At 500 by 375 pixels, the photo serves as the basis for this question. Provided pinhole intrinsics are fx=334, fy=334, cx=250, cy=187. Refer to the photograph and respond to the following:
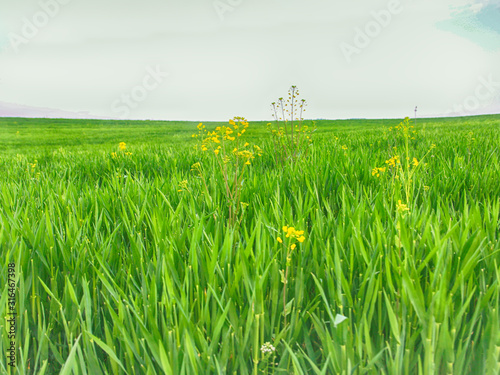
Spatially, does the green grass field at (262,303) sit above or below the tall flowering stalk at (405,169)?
below

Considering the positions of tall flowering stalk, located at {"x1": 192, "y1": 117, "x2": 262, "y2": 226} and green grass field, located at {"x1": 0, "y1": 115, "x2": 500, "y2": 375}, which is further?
tall flowering stalk, located at {"x1": 192, "y1": 117, "x2": 262, "y2": 226}

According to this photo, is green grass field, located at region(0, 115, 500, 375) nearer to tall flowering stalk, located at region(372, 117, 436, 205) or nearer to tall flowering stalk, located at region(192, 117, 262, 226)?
tall flowering stalk, located at region(192, 117, 262, 226)

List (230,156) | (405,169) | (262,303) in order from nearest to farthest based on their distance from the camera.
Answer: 1. (262,303)
2. (230,156)
3. (405,169)

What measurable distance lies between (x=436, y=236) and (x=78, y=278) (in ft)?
4.18

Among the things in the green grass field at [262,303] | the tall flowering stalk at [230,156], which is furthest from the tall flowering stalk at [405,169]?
the tall flowering stalk at [230,156]

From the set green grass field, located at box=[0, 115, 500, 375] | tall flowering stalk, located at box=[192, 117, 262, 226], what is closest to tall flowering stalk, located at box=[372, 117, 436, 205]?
green grass field, located at box=[0, 115, 500, 375]

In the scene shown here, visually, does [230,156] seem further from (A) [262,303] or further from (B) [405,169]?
(A) [262,303]

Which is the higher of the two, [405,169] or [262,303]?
[405,169]

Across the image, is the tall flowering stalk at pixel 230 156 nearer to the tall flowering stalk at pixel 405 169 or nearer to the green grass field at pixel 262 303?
the green grass field at pixel 262 303

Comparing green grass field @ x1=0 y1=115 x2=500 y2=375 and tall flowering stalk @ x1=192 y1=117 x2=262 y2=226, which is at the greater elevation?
tall flowering stalk @ x1=192 y1=117 x2=262 y2=226

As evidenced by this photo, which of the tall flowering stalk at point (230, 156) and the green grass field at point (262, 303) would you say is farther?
the tall flowering stalk at point (230, 156)

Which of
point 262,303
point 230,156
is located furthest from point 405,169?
point 262,303

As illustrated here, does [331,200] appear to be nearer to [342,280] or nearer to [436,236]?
[436,236]

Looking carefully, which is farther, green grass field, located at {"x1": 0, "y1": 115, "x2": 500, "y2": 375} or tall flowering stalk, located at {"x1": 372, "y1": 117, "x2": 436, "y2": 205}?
tall flowering stalk, located at {"x1": 372, "y1": 117, "x2": 436, "y2": 205}
